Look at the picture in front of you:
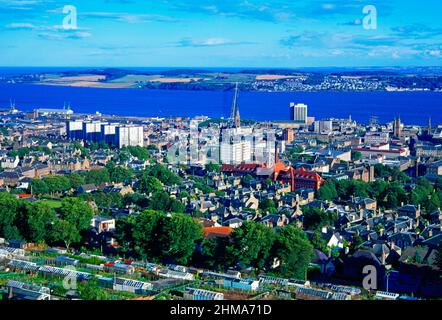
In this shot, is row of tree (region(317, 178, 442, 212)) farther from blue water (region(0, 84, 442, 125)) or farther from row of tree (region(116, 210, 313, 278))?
blue water (region(0, 84, 442, 125))

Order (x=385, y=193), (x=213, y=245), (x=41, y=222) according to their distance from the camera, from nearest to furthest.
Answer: (x=213, y=245)
(x=41, y=222)
(x=385, y=193)


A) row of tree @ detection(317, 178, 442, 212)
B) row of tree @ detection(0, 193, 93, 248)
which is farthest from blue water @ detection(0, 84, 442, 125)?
row of tree @ detection(0, 193, 93, 248)

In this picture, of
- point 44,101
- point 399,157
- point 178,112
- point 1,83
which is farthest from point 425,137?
point 1,83

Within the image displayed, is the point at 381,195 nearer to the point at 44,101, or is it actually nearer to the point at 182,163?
the point at 182,163

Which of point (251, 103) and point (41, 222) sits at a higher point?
point (251, 103)

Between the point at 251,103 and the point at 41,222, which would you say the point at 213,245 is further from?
the point at 251,103

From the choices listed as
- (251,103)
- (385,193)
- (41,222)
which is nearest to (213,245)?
(41,222)

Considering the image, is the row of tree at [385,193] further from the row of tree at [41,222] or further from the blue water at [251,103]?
the blue water at [251,103]

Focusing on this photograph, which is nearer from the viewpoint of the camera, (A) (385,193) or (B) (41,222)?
(B) (41,222)

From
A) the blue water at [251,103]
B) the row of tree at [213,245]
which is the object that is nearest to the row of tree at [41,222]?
the row of tree at [213,245]
